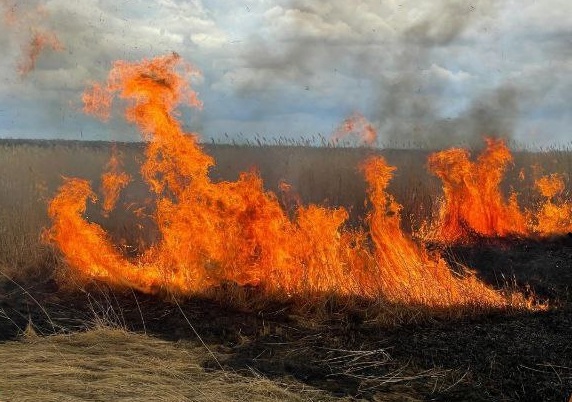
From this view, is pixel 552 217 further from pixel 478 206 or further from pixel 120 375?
pixel 120 375

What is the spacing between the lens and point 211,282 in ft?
25.8

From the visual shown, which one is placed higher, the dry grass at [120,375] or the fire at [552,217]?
the fire at [552,217]

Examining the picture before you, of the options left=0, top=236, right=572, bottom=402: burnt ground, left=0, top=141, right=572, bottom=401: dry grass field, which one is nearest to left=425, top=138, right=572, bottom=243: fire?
left=0, top=141, right=572, bottom=401: dry grass field

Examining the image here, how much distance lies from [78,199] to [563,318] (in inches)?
263

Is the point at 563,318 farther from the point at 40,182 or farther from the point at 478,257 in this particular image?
the point at 40,182

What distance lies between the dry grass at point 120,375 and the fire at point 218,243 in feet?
6.72

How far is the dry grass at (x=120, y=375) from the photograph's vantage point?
4.43 m

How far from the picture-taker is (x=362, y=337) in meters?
6.08

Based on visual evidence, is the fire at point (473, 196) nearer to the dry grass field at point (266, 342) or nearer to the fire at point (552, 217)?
the fire at point (552, 217)

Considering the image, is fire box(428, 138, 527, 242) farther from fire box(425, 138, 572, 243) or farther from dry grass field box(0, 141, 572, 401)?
dry grass field box(0, 141, 572, 401)

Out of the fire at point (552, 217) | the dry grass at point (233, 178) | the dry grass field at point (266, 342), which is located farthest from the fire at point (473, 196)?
the dry grass field at point (266, 342)

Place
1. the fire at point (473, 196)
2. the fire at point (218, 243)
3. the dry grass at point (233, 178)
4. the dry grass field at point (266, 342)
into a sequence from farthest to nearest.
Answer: the fire at point (473, 196) < the dry grass at point (233, 178) < the fire at point (218, 243) < the dry grass field at point (266, 342)

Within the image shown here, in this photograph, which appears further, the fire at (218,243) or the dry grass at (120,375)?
the fire at (218,243)

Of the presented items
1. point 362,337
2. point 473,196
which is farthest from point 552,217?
point 362,337
